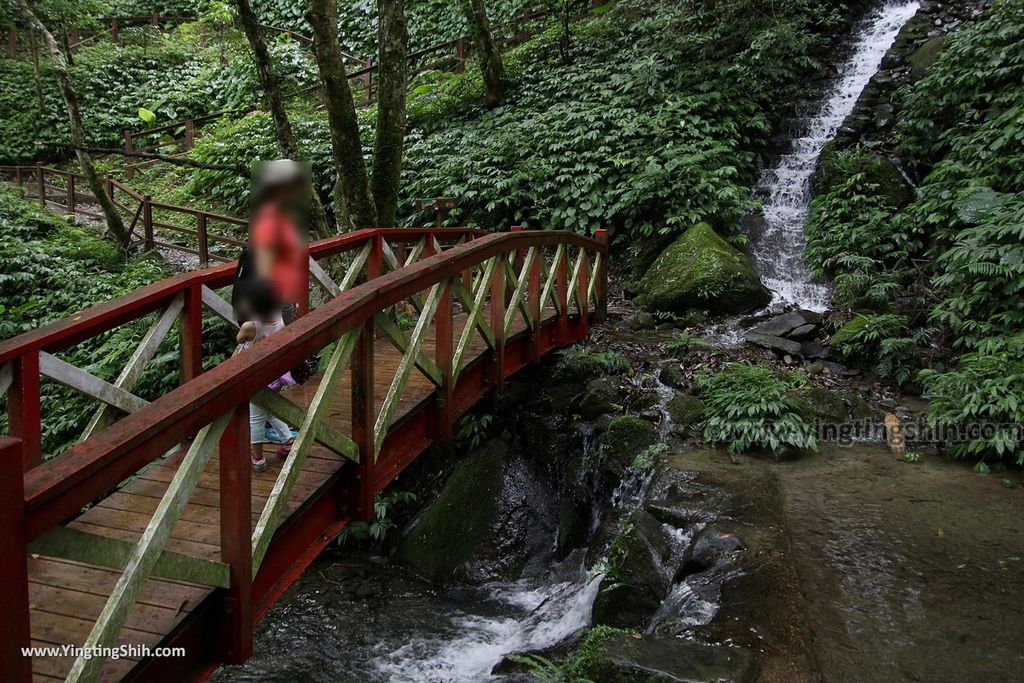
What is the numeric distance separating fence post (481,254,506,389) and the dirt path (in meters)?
1.88

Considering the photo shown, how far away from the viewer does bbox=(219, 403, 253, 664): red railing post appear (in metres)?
2.92

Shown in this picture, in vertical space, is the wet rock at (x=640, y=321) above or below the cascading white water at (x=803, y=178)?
below

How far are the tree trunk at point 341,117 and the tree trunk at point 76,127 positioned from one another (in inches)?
307

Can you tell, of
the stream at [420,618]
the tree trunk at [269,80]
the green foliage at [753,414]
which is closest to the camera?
the stream at [420,618]

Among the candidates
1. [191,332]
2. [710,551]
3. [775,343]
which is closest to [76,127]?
[191,332]

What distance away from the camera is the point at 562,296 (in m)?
8.55

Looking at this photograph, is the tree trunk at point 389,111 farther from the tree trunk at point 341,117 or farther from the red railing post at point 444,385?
the red railing post at point 444,385

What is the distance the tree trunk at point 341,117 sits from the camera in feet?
28.1

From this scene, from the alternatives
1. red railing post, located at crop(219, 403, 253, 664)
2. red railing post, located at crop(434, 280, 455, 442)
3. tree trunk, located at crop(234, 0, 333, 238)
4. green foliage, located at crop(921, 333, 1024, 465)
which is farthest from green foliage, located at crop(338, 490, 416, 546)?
green foliage, located at crop(921, 333, 1024, 465)

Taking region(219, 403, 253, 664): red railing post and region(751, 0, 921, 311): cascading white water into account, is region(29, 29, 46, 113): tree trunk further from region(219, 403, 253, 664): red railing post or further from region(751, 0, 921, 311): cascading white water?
region(219, 403, 253, 664): red railing post

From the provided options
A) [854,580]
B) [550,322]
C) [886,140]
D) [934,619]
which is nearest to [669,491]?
[854,580]

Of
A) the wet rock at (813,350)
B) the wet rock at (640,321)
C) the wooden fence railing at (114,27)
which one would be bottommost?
the wet rock at (813,350)

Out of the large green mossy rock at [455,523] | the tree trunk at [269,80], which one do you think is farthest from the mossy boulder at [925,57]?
the large green mossy rock at [455,523]

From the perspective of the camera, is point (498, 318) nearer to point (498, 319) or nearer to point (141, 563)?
point (498, 319)
